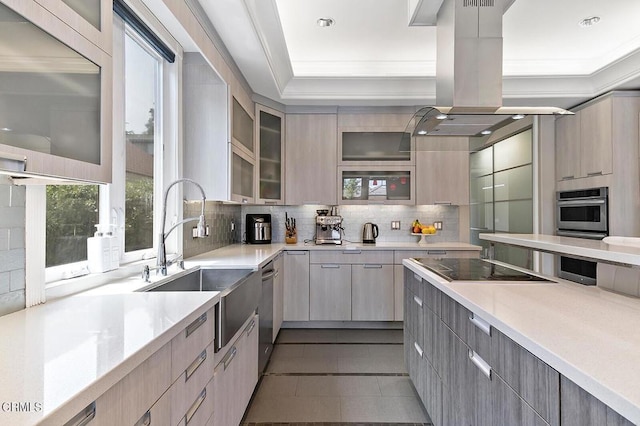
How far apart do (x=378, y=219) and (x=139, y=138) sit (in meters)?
2.89

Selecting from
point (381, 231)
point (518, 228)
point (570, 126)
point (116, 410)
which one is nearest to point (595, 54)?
point (570, 126)

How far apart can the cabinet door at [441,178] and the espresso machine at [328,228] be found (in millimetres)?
972

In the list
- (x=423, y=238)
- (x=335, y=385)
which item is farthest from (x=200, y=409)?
Result: (x=423, y=238)

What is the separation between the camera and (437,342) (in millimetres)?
1870

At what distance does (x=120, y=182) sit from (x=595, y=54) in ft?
14.9

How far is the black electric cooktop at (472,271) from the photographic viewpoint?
71.8 inches

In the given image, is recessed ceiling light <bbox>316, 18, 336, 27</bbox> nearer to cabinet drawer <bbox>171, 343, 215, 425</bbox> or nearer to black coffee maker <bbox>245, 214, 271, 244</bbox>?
black coffee maker <bbox>245, 214, 271, 244</bbox>

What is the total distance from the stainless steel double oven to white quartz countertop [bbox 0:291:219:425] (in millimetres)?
3492

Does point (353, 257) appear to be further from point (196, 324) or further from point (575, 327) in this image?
point (575, 327)

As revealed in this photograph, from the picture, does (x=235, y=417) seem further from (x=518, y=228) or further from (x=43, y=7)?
(x=518, y=228)

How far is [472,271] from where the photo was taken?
205 cm

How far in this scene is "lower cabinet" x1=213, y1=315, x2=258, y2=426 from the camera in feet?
5.18

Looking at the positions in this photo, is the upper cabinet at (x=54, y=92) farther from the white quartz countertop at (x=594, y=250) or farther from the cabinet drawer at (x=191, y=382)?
the white quartz countertop at (x=594, y=250)

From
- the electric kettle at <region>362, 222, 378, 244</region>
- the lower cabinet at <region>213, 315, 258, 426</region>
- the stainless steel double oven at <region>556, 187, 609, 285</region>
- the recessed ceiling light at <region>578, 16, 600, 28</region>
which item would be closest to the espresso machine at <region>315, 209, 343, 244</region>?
the electric kettle at <region>362, 222, 378, 244</region>
